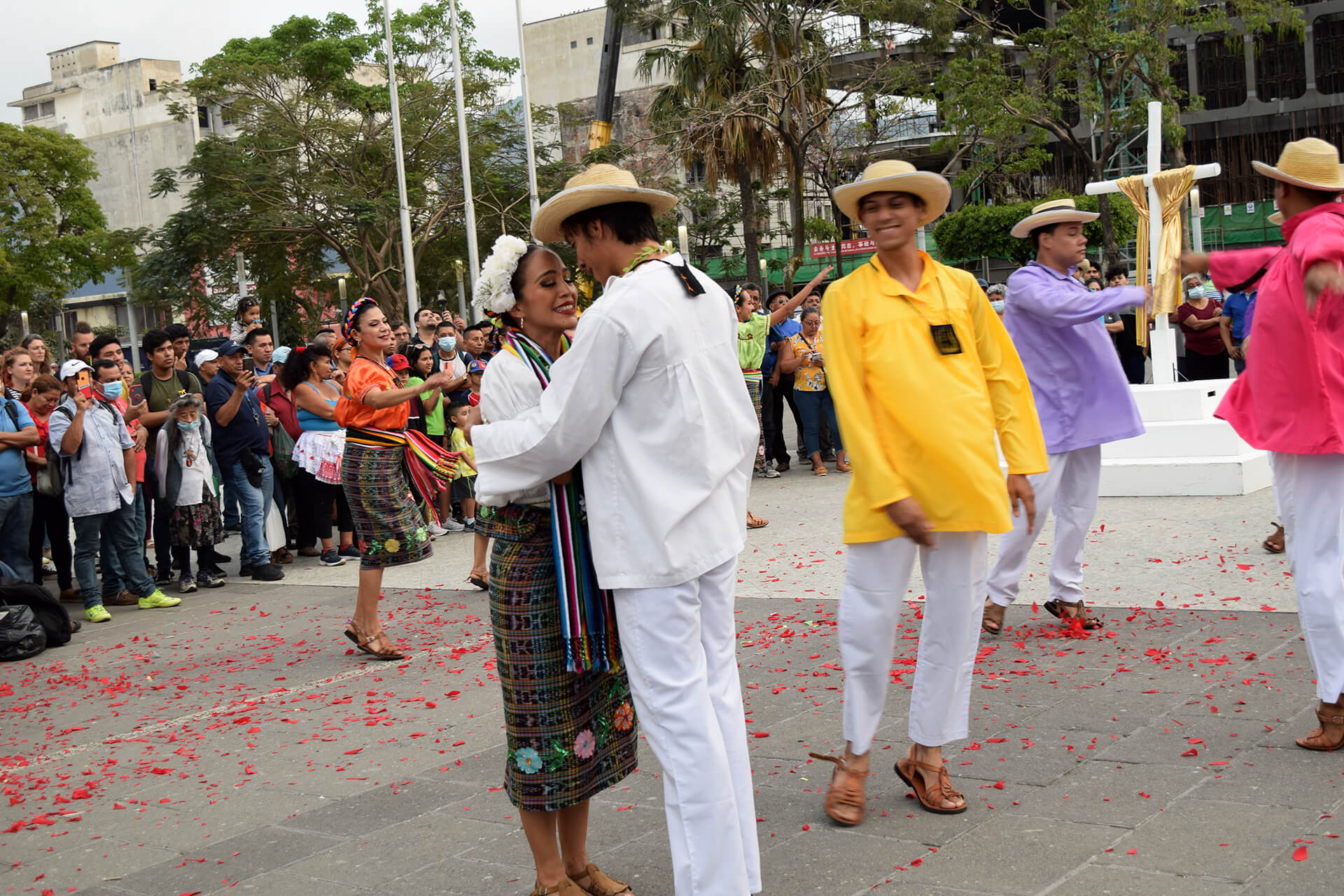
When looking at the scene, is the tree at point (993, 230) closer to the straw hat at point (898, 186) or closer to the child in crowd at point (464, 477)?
the child in crowd at point (464, 477)

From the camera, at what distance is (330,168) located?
35125 mm

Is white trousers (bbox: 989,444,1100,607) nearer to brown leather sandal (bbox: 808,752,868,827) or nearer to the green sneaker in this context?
brown leather sandal (bbox: 808,752,868,827)

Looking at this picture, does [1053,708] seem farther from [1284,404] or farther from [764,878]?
[764,878]

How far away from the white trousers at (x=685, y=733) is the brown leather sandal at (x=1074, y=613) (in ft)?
11.8

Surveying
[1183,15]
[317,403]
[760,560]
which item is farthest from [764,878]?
[1183,15]

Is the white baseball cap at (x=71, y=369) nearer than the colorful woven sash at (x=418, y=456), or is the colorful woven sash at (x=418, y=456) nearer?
the colorful woven sash at (x=418, y=456)

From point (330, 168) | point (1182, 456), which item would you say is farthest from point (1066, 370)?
point (330, 168)

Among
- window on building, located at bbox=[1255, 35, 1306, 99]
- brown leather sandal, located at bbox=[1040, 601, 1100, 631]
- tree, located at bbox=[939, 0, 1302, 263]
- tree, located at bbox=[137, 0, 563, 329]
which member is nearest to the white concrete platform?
brown leather sandal, located at bbox=[1040, 601, 1100, 631]

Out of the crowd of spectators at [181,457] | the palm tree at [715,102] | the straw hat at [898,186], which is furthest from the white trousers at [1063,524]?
the palm tree at [715,102]

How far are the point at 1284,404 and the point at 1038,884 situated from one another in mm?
2140

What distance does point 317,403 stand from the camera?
10156mm

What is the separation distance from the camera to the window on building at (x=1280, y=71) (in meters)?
47.4

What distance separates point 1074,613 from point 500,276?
3.95 metres

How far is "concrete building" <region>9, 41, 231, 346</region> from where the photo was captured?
65438 millimetres
